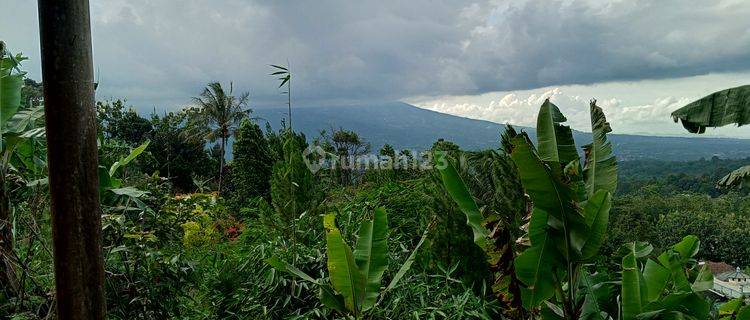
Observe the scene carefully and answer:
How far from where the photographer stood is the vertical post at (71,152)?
160 centimetres

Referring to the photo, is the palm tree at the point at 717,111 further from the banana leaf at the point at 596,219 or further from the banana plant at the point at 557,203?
the banana leaf at the point at 596,219

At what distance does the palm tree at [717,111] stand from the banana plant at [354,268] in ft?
6.87

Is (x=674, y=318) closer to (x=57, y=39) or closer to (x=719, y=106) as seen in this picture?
(x=719, y=106)

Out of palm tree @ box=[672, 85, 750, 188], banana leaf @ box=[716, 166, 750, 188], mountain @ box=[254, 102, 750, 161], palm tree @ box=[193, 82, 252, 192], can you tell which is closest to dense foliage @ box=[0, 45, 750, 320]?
banana leaf @ box=[716, 166, 750, 188]

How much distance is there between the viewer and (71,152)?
1617 mm

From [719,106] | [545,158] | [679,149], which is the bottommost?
[679,149]

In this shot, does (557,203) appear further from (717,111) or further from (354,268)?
(717,111)

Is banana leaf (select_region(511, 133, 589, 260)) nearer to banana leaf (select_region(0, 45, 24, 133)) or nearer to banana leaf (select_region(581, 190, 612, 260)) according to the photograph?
banana leaf (select_region(581, 190, 612, 260))

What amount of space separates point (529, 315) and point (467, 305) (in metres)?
0.39

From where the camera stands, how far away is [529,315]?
300 cm

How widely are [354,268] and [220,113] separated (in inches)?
787

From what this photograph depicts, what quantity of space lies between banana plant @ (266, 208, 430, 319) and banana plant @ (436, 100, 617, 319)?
0.53m

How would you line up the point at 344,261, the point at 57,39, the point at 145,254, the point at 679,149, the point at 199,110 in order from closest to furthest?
1. the point at 57,39
2. the point at 344,261
3. the point at 145,254
4. the point at 199,110
5. the point at 679,149

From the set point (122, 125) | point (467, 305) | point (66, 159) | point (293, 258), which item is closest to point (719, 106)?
point (467, 305)
